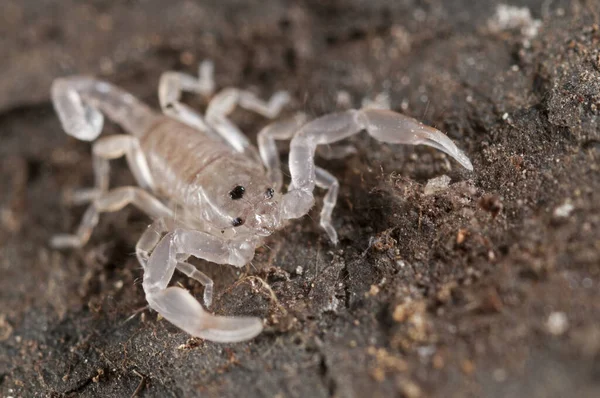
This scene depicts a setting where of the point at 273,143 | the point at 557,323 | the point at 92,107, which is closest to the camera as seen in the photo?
the point at 557,323

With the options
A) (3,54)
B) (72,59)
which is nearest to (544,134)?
(72,59)

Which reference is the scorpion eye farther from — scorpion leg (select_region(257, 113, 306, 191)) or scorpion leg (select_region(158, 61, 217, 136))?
scorpion leg (select_region(158, 61, 217, 136))

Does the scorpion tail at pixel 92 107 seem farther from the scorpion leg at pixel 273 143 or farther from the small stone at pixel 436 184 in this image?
the small stone at pixel 436 184

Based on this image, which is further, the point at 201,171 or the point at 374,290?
the point at 201,171

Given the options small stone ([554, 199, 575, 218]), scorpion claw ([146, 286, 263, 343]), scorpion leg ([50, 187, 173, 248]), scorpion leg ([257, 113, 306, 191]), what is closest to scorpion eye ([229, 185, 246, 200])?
scorpion leg ([257, 113, 306, 191])

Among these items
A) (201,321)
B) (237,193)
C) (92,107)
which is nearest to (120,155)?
(92,107)

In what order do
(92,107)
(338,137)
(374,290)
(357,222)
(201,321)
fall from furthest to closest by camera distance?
(92,107), (338,137), (357,222), (374,290), (201,321)

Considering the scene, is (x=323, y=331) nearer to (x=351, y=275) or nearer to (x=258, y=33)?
(x=351, y=275)

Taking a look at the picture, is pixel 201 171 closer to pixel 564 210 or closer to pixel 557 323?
pixel 564 210

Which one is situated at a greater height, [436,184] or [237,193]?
[436,184]

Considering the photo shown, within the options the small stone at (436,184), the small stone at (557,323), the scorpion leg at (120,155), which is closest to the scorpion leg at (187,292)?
the small stone at (436,184)
